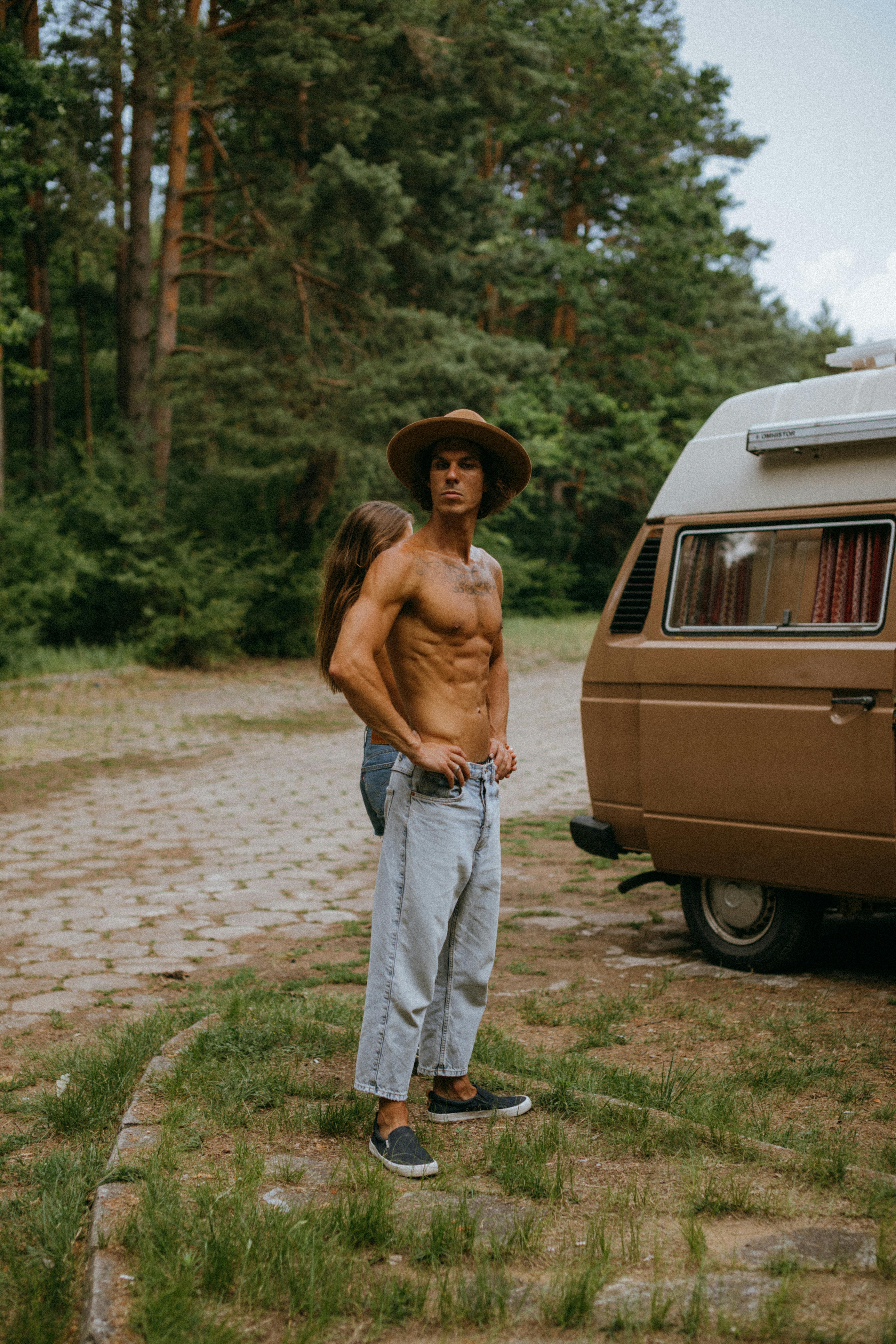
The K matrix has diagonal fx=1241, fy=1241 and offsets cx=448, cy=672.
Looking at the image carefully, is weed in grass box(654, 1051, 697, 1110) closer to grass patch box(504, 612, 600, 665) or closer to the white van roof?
the white van roof

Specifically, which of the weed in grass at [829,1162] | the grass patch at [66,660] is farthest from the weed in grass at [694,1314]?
the grass patch at [66,660]

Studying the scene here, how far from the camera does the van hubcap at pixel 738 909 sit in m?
6.15

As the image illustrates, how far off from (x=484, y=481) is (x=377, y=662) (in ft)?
2.34

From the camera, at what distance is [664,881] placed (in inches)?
263

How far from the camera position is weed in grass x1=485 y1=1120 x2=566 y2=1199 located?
3285 millimetres

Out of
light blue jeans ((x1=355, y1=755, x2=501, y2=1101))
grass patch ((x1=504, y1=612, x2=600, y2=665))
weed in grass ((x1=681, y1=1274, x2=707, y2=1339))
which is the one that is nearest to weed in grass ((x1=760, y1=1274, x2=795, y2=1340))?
weed in grass ((x1=681, y1=1274, x2=707, y2=1339))

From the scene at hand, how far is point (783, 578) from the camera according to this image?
5.91 m

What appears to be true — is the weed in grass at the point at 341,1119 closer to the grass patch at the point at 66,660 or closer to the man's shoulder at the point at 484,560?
the man's shoulder at the point at 484,560

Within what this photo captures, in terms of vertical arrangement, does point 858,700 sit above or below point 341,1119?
above

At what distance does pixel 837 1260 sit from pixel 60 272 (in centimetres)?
3832

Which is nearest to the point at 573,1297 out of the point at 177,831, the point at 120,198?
the point at 177,831

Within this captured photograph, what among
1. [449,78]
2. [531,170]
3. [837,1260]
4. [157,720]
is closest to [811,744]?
[837,1260]

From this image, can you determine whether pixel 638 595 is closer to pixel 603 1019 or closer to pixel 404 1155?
pixel 603 1019

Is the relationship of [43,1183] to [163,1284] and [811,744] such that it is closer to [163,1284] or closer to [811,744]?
[163,1284]
